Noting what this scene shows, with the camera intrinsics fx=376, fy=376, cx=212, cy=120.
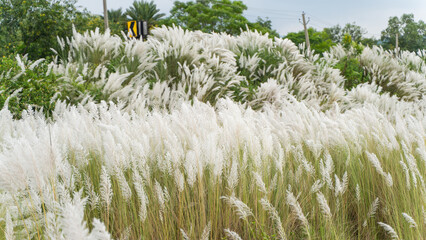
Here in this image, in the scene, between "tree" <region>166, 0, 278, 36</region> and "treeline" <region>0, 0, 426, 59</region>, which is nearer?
"treeline" <region>0, 0, 426, 59</region>

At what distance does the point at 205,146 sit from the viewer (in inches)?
86.0

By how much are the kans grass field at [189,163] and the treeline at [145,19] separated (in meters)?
2.28

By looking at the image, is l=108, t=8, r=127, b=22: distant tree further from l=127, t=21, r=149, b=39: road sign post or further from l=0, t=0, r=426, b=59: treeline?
l=127, t=21, r=149, b=39: road sign post

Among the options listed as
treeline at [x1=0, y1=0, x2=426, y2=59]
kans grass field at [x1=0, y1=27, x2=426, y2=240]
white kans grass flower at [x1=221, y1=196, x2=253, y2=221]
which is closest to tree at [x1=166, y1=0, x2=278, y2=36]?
treeline at [x1=0, y1=0, x2=426, y2=59]

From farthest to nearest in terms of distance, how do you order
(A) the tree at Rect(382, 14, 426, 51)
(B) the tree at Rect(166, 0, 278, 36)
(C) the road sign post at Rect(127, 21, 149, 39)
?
(A) the tree at Rect(382, 14, 426, 51), (B) the tree at Rect(166, 0, 278, 36), (C) the road sign post at Rect(127, 21, 149, 39)

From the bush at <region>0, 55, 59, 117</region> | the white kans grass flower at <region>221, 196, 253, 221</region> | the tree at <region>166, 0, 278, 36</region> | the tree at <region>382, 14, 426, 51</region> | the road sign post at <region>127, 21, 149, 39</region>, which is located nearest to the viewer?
the white kans grass flower at <region>221, 196, 253, 221</region>

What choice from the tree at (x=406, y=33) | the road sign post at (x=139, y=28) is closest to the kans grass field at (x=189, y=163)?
the road sign post at (x=139, y=28)

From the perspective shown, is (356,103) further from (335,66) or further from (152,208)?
(152,208)

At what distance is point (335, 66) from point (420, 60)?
409cm

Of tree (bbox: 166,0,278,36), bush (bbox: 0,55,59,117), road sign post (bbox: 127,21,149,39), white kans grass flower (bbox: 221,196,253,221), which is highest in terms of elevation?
tree (bbox: 166,0,278,36)

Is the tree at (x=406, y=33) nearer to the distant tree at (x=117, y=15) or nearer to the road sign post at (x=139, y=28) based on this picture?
the distant tree at (x=117, y=15)

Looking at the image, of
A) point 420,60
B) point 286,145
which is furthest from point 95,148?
point 420,60

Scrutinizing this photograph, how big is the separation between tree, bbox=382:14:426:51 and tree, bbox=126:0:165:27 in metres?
51.8

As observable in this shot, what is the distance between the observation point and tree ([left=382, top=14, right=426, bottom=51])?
265 ft
